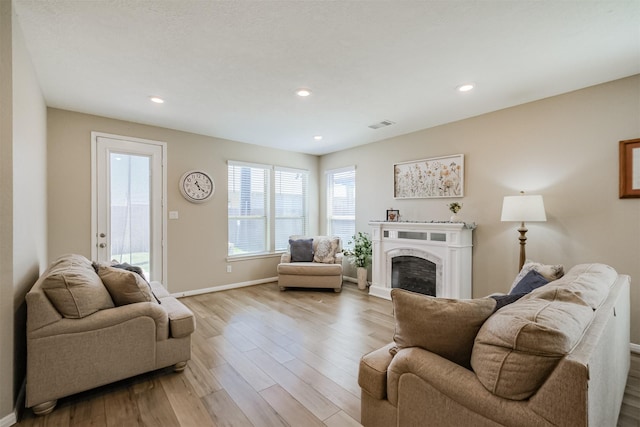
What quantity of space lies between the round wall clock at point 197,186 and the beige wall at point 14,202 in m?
2.04

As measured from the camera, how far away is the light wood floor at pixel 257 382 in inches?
71.8

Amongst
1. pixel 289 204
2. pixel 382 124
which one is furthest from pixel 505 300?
pixel 289 204

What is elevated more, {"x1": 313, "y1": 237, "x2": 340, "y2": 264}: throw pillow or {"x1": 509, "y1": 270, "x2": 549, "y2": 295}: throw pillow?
{"x1": 509, "y1": 270, "x2": 549, "y2": 295}: throw pillow

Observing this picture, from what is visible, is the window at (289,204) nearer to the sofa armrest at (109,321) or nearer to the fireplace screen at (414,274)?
the fireplace screen at (414,274)

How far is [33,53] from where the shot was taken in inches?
90.9

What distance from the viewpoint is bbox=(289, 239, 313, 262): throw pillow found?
16.6 ft

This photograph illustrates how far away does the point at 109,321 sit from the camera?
2.04 m

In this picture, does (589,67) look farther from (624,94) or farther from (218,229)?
(218,229)

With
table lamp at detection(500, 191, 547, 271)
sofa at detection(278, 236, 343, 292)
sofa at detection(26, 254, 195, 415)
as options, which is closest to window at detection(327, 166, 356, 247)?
sofa at detection(278, 236, 343, 292)

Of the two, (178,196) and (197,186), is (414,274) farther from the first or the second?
(178,196)

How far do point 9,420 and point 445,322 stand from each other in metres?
2.61

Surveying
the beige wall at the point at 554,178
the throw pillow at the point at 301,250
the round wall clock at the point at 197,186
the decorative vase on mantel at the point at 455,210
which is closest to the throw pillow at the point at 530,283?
the beige wall at the point at 554,178

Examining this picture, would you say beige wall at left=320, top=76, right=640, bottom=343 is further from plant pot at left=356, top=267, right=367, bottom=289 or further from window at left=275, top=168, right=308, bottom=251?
window at left=275, top=168, right=308, bottom=251

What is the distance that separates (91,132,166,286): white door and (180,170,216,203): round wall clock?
0.99ft
